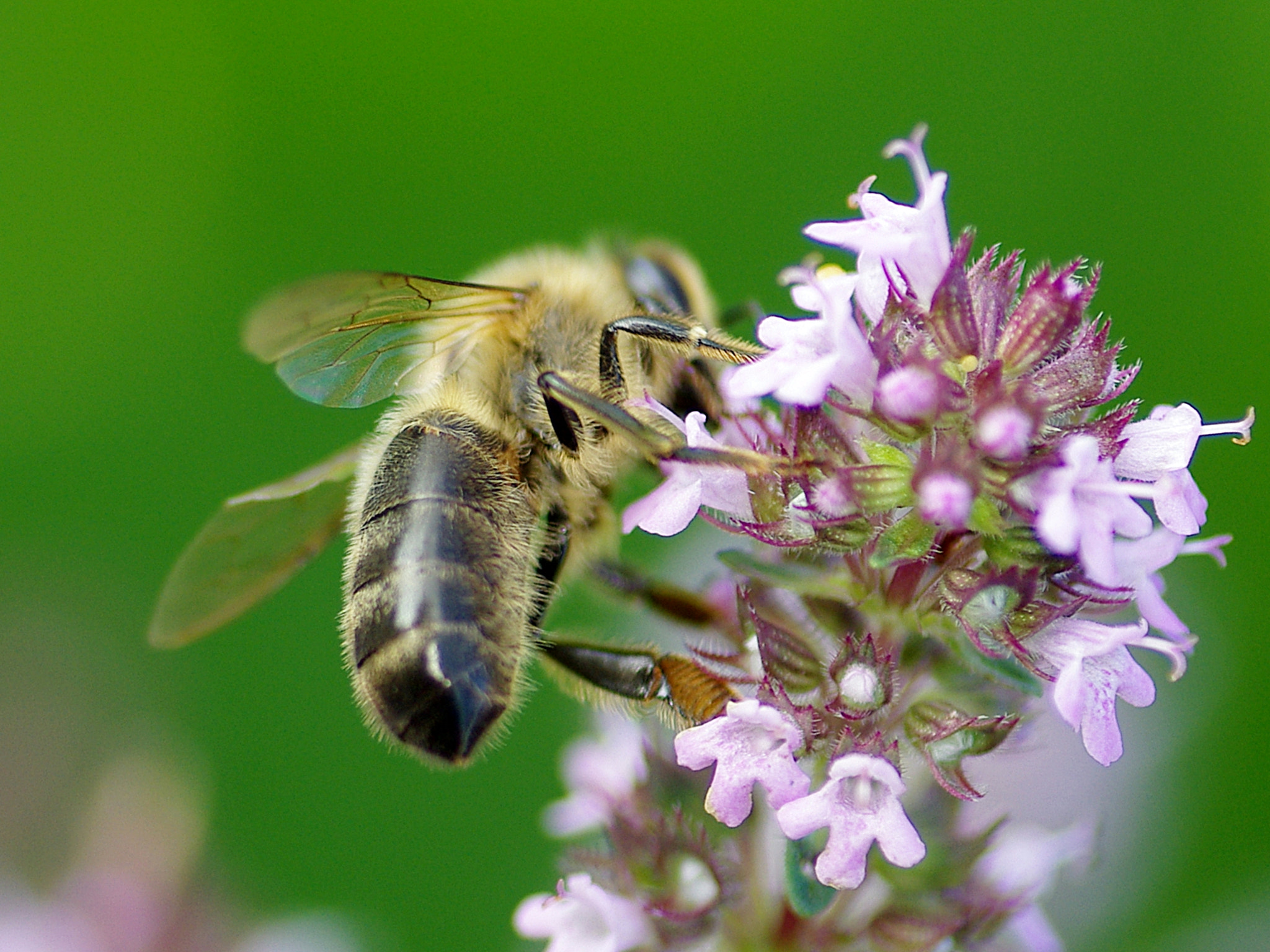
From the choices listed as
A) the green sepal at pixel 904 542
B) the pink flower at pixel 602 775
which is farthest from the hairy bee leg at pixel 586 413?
the pink flower at pixel 602 775

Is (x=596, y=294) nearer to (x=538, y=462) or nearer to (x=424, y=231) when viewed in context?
(x=538, y=462)

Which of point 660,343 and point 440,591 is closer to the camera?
point 440,591

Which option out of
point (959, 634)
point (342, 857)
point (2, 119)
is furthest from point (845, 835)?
point (2, 119)

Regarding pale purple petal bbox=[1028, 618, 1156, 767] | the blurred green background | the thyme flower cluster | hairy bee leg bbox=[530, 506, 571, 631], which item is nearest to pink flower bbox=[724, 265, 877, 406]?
the thyme flower cluster

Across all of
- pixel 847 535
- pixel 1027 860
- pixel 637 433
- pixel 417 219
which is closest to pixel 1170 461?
pixel 847 535

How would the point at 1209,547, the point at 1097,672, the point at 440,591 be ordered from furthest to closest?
the point at 440,591
the point at 1209,547
the point at 1097,672

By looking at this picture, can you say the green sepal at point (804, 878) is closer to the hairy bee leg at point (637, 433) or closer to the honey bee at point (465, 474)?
the honey bee at point (465, 474)

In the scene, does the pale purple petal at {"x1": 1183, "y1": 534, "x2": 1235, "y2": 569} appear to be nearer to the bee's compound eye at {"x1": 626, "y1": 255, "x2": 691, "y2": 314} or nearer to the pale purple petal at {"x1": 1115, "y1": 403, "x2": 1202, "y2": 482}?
the pale purple petal at {"x1": 1115, "y1": 403, "x2": 1202, "y2": 482}

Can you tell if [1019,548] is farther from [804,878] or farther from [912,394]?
[804,878]
